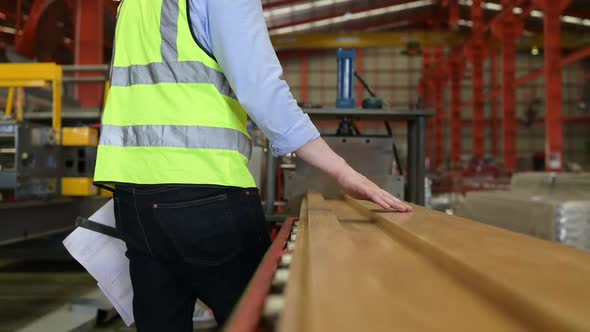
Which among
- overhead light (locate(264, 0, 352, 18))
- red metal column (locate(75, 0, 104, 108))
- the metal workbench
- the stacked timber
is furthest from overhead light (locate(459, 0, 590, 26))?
the metal workbench

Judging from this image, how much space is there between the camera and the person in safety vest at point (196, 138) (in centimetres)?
114

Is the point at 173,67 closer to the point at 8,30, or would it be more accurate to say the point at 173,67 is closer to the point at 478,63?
the point at 8,30

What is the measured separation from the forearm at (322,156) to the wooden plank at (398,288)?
196mm

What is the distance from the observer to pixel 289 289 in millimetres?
637

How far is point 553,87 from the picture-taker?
9172 millimetres

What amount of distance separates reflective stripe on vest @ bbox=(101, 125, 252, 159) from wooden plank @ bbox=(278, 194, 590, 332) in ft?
0.94

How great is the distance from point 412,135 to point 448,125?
62.6 feet

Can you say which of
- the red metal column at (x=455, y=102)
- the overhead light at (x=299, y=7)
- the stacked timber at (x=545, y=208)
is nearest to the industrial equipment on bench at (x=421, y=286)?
the stacked timber at (x=545, y=208)

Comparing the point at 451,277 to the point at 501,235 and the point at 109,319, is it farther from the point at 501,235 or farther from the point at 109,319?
the point at 109,319

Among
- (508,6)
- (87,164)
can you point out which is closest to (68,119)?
(87,164)

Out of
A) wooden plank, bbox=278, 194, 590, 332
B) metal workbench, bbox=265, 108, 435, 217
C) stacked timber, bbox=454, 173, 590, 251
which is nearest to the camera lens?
wooden plank, bbox=278, 194, 590, 332

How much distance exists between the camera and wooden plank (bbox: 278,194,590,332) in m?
0.54

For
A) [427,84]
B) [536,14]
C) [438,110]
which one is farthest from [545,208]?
[427,84]

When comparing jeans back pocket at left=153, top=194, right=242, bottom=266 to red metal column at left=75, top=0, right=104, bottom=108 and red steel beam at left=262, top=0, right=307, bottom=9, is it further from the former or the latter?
red steel beam at left=262, top=0, right=307, bottom=9
